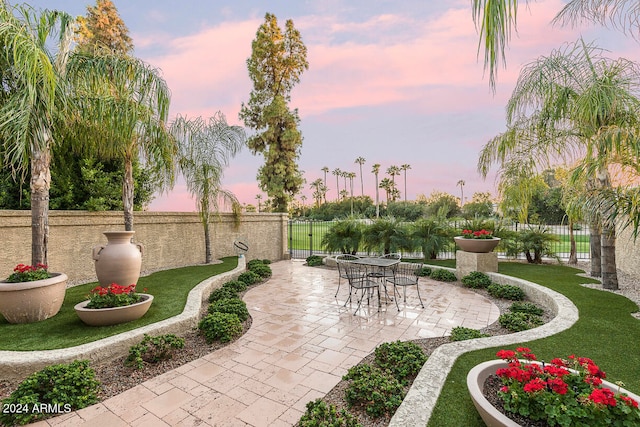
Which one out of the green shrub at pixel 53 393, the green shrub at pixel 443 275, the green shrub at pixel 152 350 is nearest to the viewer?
the green shrub at pixel 53 393

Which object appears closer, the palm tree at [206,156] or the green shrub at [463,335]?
the green shrub at [463,335]

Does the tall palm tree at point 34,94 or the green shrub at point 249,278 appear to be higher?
the tall palm tree at point 34,94

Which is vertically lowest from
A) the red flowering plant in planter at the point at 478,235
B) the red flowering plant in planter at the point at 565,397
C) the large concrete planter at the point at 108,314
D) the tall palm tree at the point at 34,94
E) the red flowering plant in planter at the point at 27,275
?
the large concrete planter at the point at 108,314

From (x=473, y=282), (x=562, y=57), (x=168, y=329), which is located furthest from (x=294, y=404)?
(x=562, y=57)

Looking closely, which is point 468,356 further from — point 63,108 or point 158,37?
point 158,37

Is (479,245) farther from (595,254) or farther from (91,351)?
(91,351)

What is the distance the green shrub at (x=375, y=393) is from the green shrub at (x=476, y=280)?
4761 mm

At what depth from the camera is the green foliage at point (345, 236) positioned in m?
10.1

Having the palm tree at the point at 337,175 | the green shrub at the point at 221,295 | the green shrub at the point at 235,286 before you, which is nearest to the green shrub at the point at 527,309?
the green shrub at the point at 221,295

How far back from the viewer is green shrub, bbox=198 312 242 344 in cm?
389

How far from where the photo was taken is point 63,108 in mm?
4742

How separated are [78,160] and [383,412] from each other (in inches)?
346

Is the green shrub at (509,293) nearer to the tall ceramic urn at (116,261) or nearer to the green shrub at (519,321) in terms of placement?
the green shrub at (519,321)

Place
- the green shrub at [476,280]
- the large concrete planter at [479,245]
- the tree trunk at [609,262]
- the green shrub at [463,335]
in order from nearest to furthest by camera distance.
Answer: the green shrub at [463,335] < the tree trunk at [609,262] < the green shrub at [476,280] < the large concrete planter at [479,245]
